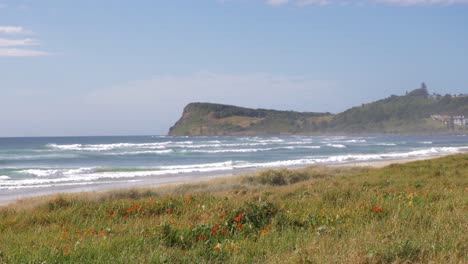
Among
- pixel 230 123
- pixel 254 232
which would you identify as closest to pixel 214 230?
pixel 254 232

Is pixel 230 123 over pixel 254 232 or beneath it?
over

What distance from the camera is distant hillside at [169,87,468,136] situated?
166 m

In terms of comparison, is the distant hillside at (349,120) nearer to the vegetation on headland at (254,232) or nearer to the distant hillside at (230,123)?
the distant hillside at (230,123)

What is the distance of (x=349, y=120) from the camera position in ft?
582

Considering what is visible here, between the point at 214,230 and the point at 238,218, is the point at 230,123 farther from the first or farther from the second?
the point at 214,230

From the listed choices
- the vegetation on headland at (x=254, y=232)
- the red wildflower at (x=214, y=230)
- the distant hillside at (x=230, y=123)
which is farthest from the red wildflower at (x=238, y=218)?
the distant hillside at (x=230, y=123)

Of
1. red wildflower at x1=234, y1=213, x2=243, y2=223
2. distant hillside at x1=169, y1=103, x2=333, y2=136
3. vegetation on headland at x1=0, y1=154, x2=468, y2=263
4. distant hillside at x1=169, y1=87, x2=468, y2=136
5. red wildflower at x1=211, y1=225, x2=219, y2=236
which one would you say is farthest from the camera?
distant hillside at x1=169, y1=103, x2=333, y2=136

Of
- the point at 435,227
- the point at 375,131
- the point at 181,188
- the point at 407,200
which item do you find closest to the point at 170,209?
the point at 407,200

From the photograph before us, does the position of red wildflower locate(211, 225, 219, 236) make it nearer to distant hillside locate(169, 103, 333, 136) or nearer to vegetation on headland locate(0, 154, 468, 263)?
vegetation on headland locate(0, 154, 468, 263)

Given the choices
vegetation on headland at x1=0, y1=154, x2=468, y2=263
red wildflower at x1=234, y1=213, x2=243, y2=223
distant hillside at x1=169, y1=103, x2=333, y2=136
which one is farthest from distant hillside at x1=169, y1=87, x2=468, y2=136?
red wildflower at x1=234, y1=213, x2=243, y2=223

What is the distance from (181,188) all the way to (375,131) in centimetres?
15177

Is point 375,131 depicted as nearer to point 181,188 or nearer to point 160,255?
point 181,188

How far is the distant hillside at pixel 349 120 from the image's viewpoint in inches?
6535

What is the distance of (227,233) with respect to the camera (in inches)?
277
